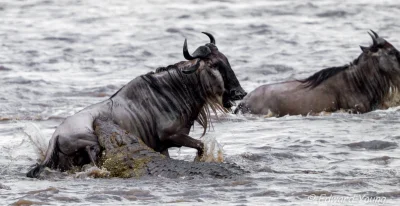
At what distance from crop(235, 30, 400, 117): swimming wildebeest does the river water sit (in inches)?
17.3

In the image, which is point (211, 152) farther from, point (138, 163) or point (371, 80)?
point (371, 80)

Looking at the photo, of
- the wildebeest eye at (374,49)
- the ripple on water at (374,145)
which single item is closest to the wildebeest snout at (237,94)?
the ripple on water at (374,145)

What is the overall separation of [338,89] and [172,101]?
5544 millimetres

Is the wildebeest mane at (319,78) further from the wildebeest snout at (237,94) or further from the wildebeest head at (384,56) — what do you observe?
the wildebeest snout at (237,94)

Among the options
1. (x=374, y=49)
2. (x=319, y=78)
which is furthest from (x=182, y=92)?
(x=374, y=49)

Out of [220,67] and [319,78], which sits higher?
[220,67]

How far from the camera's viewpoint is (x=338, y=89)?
15.9 meters

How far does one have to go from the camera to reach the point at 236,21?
26.7 meters

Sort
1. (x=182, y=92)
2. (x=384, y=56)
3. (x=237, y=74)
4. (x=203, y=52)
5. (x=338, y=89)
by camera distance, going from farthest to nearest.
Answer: (x=237, y=74)
(x=384, y=56)
(x=338, y=89)
(x=182, y=92)
(x=203, y=52)

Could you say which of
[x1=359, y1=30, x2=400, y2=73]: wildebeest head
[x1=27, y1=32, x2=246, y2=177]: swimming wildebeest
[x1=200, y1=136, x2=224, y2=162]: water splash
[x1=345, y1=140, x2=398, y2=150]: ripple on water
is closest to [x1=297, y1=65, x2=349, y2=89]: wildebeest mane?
[x1=359, y1=30, x2=400, y2=73]: wildebeest head

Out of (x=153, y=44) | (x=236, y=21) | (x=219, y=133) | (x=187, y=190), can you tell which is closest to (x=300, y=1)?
(x=236, y=21)

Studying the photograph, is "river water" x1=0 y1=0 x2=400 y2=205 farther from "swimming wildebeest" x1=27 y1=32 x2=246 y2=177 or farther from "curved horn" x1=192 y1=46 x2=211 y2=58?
"curved horn" x1=192 y1=46 x2=211 y2=58

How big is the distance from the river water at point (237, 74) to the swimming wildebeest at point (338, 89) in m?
0.44

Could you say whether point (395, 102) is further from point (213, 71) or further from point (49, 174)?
point (49, 174)
